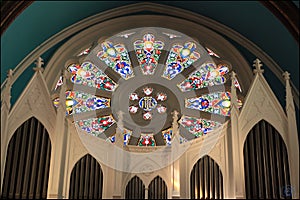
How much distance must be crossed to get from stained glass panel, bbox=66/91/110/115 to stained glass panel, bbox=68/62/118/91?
0.98 feet

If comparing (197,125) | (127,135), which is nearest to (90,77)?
(127,135)

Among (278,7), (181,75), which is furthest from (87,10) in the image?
(278,7)

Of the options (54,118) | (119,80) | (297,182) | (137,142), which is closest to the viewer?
(297,182)

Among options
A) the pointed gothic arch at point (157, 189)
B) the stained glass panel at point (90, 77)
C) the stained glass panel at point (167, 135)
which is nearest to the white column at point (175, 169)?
the pointed gothic arch at point (157, 189)

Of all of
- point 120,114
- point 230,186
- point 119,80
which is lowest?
point 230,186

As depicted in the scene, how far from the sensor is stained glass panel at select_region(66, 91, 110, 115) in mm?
12116

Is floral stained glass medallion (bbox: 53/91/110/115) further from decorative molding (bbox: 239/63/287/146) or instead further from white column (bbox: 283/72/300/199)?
white column (bbox: 283/72/300/199)

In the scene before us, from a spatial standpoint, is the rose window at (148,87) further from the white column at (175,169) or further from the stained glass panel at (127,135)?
the white column at (175,169)

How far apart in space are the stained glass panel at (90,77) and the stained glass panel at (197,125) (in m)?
1.76

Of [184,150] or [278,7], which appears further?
[278,7]

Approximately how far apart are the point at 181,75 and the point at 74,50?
244cm

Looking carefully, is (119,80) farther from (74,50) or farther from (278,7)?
(278,7)

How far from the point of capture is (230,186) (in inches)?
392

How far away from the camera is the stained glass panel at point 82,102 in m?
12.1
